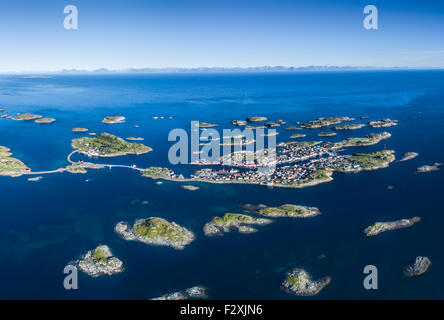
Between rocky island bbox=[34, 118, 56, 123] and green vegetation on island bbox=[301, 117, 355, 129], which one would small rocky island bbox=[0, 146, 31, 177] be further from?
green vegetation on island bbox=[301, 117, 355, 129]

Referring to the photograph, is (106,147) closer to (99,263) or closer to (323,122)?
(99,263)

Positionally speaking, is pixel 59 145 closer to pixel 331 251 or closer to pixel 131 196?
pixel 131 196

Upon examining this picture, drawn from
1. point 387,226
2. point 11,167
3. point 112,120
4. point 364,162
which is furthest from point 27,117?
point 387,226

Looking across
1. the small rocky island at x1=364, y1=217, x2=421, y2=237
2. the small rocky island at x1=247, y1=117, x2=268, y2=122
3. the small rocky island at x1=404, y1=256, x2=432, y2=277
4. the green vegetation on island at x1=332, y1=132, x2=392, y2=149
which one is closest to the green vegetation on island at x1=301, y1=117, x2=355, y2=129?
the small rocky island at x1=247, y1=117, x2=268, y2=122

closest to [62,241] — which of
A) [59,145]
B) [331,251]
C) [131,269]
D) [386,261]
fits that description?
[131,269]

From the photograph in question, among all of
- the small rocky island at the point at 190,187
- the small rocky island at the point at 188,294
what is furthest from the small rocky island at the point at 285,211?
the small rocky island at the point at 188,294

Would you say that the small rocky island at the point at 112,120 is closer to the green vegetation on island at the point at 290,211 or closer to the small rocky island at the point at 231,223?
the small rocky island at the point at 231,223
